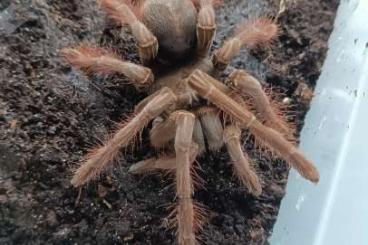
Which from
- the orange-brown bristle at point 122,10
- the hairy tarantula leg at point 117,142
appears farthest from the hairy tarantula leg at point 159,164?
the orange-brown bristle at point 122,10

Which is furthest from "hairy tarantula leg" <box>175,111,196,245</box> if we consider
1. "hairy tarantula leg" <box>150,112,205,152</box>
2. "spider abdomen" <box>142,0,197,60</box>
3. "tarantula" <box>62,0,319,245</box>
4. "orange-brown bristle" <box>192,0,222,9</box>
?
"orange-brown bristle" <box>192,0,222,9</box>

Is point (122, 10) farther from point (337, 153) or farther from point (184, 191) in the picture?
point (337, 153)

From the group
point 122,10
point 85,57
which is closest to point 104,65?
point 85,57

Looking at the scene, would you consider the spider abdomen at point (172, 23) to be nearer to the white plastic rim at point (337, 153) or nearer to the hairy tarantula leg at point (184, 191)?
the hairy tarantula leg at point (184, 191)

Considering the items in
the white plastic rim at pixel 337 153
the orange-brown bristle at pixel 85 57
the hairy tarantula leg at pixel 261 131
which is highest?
the orange-brown bristle at pixel 85 57

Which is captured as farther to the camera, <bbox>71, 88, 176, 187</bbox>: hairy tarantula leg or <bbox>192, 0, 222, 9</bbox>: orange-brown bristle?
<bbox>192, 0, 222, 9</bbox>: orange-brown bristle

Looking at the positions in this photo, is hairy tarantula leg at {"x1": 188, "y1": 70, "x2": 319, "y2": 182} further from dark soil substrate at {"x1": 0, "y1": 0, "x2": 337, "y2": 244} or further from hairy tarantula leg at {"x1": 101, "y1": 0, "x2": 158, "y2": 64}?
dark soil substrate at {"x1": 0, "y1": 0, "x2": 337, "y2": 244}

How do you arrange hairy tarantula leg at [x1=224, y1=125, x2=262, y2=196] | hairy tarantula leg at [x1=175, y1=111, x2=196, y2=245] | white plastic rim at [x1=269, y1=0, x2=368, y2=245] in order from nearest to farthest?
hairy tarantula leg at [x1=175, y1=111, x2=196, y2=245] < hairy tarantula leg at [x1=224, y1=125, x2=262, y2=196] < white plastic rim at [x1=269, y1=0, x2=368, y2=245]

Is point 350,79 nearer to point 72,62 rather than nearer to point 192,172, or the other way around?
point 192,172
